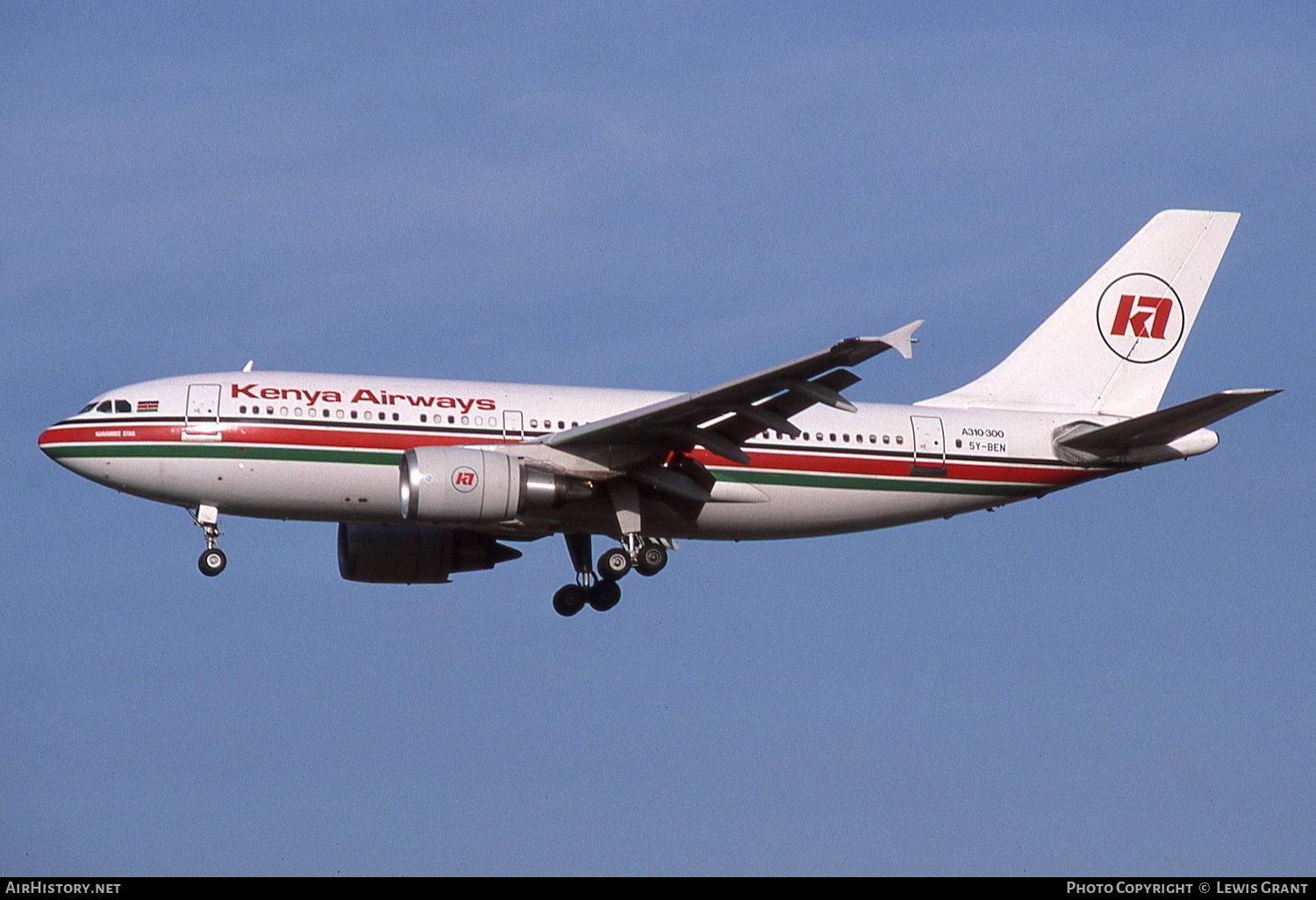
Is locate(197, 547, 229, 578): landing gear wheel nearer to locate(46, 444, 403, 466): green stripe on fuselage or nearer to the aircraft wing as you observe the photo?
locate(46, 444, 403, 466): green stripe on fuselage

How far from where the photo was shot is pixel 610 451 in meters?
39.7

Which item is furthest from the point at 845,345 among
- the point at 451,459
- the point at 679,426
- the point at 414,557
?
the point at 414,557

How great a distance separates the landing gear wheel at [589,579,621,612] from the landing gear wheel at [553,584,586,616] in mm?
214

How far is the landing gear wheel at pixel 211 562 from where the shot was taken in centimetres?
3956

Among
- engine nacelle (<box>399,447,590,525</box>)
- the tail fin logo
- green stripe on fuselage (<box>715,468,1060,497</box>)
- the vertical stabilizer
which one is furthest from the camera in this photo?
the tail fin logo

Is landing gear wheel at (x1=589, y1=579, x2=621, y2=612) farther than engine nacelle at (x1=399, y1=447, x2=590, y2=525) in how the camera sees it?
Yes

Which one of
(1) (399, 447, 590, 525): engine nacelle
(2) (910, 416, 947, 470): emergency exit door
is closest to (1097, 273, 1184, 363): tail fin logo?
(2) (910, 416, 947, 470): emergency exit door

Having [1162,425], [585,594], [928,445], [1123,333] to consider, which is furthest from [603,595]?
[1123,333]

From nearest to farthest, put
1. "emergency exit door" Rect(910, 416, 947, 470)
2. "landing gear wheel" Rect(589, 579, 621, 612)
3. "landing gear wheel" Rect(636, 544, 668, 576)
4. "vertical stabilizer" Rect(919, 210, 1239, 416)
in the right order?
1. "landing gear wheel" Rect(636, 544, 668, 576)
2. "emergency exit door" Rect(910, 416, 947, 470)
3. "landing gear wheel" Rect(589, 579, 621, 612)
4. "vertical stabilizer" Rect(919, 210, 1239, 416)

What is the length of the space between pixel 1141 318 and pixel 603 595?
46.4ft

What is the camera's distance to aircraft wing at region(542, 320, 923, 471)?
3541cm

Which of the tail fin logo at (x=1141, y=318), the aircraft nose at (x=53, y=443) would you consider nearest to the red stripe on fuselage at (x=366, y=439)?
the aircraft nose at (x=53, y=443)

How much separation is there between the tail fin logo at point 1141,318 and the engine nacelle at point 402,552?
49.5ft
